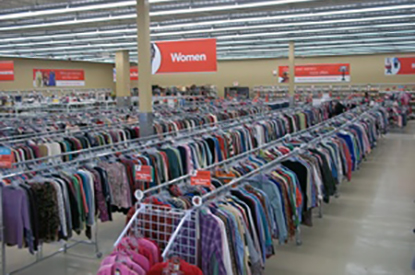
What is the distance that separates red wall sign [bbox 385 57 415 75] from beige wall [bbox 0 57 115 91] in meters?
20.9

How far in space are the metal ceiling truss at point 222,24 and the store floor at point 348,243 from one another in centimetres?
528

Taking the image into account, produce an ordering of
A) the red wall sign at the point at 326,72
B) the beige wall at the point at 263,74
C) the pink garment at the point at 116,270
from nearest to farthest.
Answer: the pink garment at the point at 116,270, the red wall sign at the point at 326,72, the beige wall at the point at 263,74

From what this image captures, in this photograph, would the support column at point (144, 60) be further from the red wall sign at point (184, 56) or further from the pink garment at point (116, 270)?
the pink garment at point (116, 270)

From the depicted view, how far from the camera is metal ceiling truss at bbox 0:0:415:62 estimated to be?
11320 millimetres

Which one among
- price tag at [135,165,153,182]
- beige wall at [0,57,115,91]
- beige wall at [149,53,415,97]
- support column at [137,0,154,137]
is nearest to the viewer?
price tag at [135,165,153,182]

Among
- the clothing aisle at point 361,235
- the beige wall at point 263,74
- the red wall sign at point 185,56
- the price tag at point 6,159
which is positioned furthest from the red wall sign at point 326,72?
the price tag at point 6,159

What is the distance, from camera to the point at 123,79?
22.2 m

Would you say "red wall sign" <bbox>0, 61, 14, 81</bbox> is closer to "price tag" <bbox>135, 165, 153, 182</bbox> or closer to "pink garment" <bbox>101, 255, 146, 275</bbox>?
"price tag" <bbox>135, 165, 153, 182</bbox>

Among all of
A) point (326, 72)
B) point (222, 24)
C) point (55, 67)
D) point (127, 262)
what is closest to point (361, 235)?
point (127, 262)

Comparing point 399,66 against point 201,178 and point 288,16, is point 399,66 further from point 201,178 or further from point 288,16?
point 201,178

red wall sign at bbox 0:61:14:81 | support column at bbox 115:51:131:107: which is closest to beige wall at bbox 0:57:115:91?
support column at bbox 115:51:131:107

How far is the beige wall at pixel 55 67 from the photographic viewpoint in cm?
2677

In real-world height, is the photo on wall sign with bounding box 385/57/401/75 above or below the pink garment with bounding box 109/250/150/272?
above

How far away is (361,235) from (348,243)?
442 millimetres
